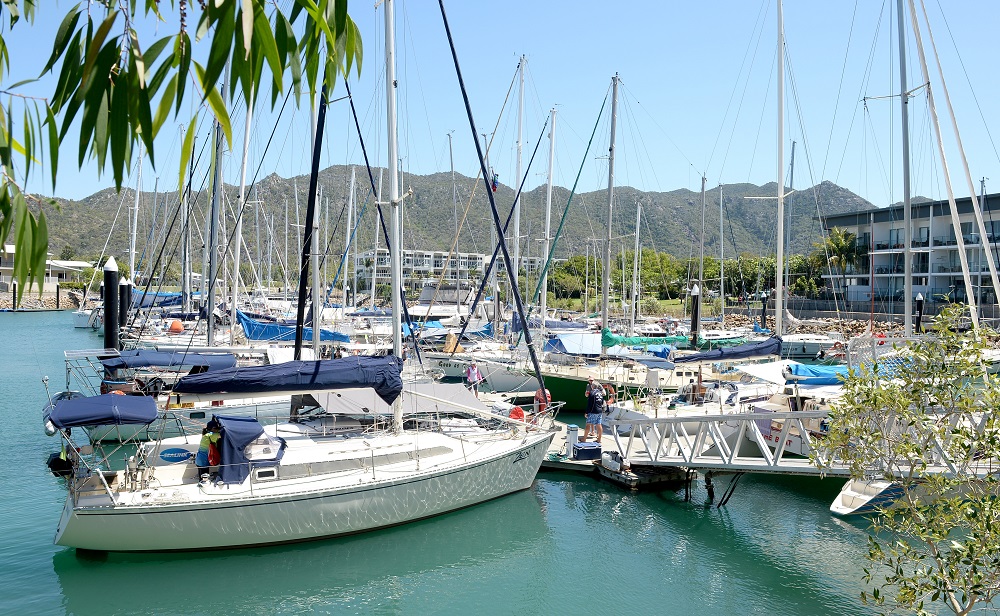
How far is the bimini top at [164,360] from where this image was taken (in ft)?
68.2

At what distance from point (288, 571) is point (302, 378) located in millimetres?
3810

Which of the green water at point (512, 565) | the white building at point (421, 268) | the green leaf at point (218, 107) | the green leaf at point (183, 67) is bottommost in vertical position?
the green water at point (512, 565)

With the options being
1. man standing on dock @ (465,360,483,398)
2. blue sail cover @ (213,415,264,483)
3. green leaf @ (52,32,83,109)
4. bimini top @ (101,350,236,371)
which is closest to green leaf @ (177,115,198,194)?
green leaf @ (52,32,83,109)

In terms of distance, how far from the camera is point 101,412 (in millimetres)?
13703

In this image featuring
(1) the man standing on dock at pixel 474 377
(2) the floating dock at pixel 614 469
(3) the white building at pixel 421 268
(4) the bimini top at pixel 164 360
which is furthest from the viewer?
(3) the white building at pixel 421 268

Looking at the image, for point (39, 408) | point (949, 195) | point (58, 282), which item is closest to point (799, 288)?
point (949, 195)

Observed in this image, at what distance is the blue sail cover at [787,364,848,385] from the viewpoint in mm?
21359

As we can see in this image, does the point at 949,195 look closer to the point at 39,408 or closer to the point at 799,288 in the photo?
the point at 39,408

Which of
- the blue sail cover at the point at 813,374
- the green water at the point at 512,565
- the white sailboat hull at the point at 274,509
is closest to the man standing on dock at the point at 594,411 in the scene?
the green water at the point at 512,565

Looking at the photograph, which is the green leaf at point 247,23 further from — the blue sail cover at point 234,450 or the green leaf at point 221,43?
the blue sail cover at point 234,450

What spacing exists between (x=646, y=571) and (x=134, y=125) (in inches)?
540

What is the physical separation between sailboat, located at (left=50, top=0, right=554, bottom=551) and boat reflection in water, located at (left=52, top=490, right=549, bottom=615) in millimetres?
320

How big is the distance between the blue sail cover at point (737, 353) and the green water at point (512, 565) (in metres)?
9.30

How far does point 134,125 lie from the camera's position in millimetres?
3090
